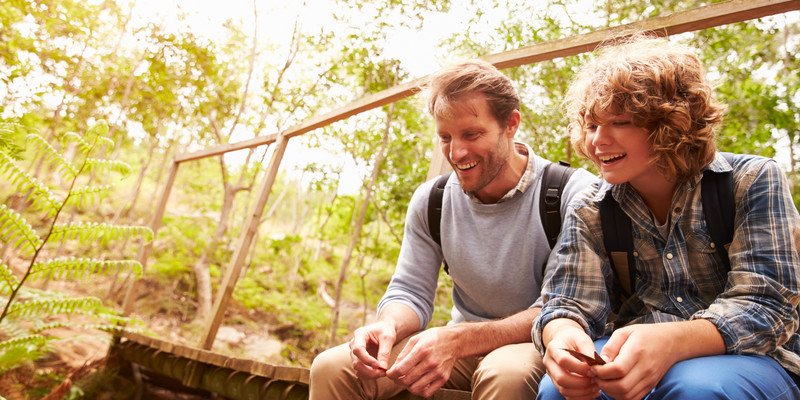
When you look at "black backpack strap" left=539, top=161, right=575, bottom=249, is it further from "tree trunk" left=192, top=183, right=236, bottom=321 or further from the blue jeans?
"tree trunk" left=192, top=183, right=236, bottom=321

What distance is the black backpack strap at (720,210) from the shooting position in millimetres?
1334

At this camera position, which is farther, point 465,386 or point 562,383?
point 465,386

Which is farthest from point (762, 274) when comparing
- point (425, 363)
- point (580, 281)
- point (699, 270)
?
point (425, 363)

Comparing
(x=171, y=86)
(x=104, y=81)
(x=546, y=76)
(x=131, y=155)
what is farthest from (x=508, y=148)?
(x=131, y=155)

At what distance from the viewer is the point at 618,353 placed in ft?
3.72

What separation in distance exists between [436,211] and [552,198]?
0.49m

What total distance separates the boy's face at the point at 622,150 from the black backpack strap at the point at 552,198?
0.42 meters

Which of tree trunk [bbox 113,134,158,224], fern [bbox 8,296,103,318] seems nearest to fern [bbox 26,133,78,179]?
fern [bbox 8,296,103,318]

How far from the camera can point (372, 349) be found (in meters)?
1.76

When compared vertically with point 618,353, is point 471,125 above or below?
above

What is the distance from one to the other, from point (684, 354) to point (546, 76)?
413 cm

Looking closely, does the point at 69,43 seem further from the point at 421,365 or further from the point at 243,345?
the point at 421,365

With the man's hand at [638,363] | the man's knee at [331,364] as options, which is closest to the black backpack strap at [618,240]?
the man's hand at [638,363]

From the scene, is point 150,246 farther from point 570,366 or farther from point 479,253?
point 570,366
